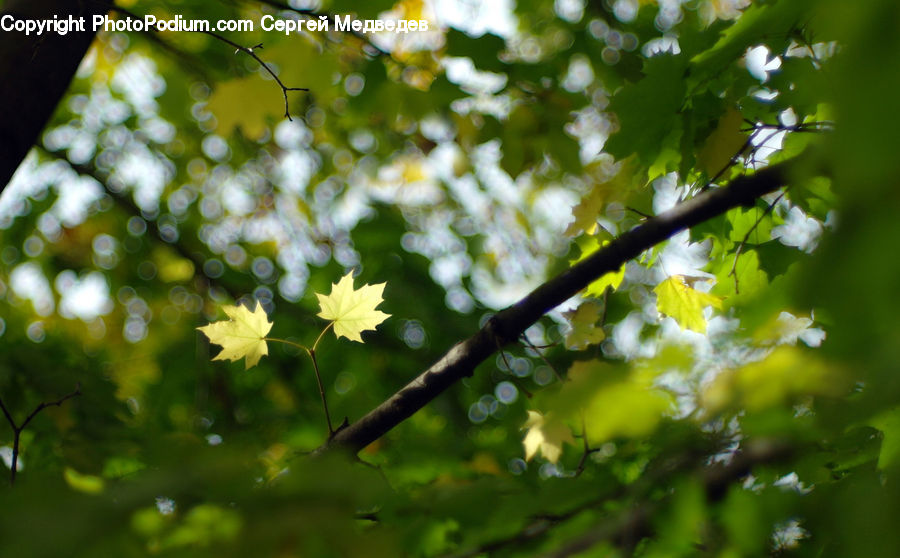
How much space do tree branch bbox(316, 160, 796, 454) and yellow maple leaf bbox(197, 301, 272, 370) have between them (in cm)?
28

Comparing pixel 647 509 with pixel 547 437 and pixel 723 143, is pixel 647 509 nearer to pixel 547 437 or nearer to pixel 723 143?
pixel 547 437

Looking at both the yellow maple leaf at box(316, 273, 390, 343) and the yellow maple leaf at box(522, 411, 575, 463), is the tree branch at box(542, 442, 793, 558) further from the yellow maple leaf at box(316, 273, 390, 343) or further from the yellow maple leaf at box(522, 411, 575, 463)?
the yellow maple leaf at box(316, 273, 390, 343)

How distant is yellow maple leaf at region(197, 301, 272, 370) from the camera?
46.8 inches

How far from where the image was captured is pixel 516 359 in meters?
3.19

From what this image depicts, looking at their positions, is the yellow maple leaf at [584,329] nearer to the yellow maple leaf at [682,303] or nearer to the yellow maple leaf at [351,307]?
the yellow maple leaf at [682,303]

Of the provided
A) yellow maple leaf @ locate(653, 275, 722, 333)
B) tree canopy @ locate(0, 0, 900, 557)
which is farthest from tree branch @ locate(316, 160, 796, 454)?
yellow maple leaf @ locate(653, 275, 722, 333)

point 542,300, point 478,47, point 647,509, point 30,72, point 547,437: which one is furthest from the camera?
point 478,47

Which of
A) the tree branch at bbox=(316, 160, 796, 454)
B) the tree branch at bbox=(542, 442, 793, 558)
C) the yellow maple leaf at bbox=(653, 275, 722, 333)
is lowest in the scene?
the tree branch at bbox=(542, 442, 793, 558)

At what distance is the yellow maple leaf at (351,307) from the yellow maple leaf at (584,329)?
0.43 m

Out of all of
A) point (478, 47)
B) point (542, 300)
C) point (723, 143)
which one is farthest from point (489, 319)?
point (478, 47)

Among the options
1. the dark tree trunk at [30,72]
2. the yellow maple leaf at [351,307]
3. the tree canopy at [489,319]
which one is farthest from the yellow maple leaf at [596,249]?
the dark tree trunk at [30,72]

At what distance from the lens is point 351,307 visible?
1229mm

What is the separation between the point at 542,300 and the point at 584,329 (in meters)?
0.40

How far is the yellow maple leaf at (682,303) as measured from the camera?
1.33 m
